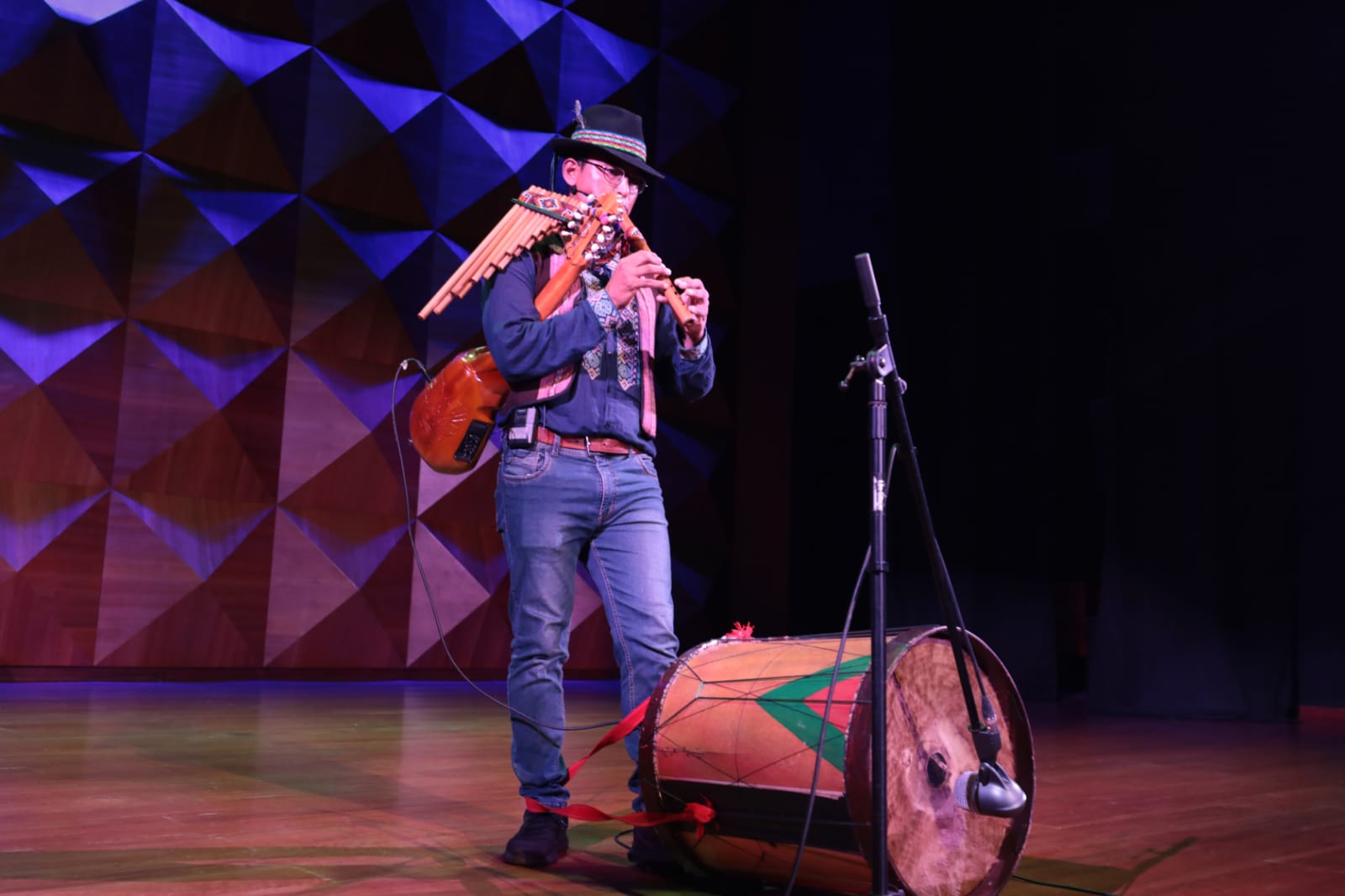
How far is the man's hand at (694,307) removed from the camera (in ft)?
8.30

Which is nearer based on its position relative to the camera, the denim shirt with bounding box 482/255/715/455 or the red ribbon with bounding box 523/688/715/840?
the red ribbon with bounding box 523/688/715/840

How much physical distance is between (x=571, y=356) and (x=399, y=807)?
127 centimetres

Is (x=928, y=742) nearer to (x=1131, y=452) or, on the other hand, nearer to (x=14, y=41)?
(x=1131, y=452)

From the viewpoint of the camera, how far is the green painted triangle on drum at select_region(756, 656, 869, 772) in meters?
2.04

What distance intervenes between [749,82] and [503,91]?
7.28ft

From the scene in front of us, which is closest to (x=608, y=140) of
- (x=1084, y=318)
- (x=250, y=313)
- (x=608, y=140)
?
(x=608, y=140)

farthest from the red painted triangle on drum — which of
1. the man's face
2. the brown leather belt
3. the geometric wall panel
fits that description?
the geometric wall panel

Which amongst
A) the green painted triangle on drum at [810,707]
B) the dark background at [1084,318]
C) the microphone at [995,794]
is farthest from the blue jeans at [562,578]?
the dark background at [1084,318]

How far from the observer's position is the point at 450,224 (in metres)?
7.55

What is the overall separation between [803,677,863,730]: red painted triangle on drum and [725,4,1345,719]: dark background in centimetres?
538

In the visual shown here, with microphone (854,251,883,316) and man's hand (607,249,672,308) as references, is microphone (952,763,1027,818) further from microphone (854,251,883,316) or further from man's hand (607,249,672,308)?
man's hand (607,249,672,308)

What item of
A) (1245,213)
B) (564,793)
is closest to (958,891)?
(564,793)

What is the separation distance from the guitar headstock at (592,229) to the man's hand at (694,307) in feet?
0.57

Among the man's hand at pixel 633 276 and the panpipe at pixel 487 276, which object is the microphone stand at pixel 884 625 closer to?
the man's hand at pixel 633 276
